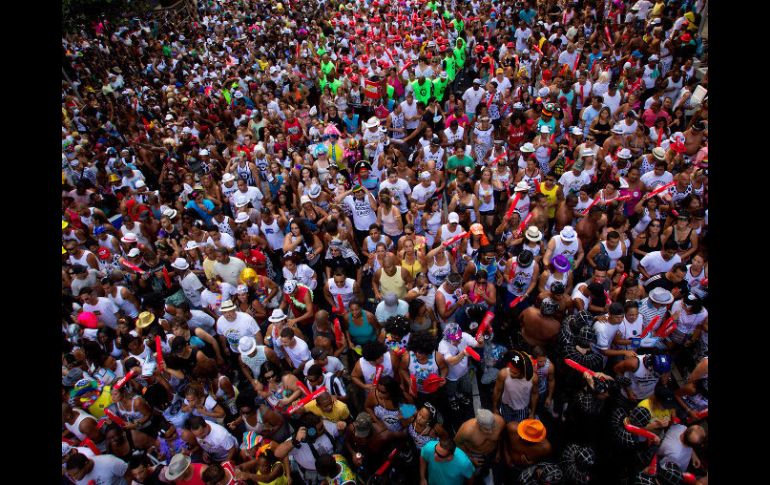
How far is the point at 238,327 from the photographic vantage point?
217 inches

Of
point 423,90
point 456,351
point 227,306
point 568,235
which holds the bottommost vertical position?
point 456,351

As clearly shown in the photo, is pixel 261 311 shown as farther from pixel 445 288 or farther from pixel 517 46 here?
pixel 517 46

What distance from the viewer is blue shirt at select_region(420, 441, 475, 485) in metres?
3.82

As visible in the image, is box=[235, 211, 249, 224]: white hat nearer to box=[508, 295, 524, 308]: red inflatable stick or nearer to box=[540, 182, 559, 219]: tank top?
box=[508, 295, 524, 308]: red inflatable stick

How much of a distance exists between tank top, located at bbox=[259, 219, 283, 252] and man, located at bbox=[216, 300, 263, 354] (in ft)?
6.19

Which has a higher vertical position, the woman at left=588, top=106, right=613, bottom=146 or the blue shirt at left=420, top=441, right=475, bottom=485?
the woman at left=588, top=106, right=613, bottom=146

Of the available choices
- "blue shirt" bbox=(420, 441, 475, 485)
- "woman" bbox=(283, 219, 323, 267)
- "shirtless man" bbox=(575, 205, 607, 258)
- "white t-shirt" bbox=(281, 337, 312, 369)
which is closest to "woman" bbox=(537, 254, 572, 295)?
"shirtless man" bbox=(575, 205, 607, 258)

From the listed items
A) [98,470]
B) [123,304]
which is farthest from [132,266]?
[98,470]

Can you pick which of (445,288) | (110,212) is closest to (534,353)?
(445,288)

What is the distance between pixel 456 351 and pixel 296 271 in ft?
8.24

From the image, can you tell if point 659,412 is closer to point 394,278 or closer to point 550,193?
point 394,278

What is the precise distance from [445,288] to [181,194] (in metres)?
5.70

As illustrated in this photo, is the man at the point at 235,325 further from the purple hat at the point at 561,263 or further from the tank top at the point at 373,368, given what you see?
the purple hat at the point at 561,263
